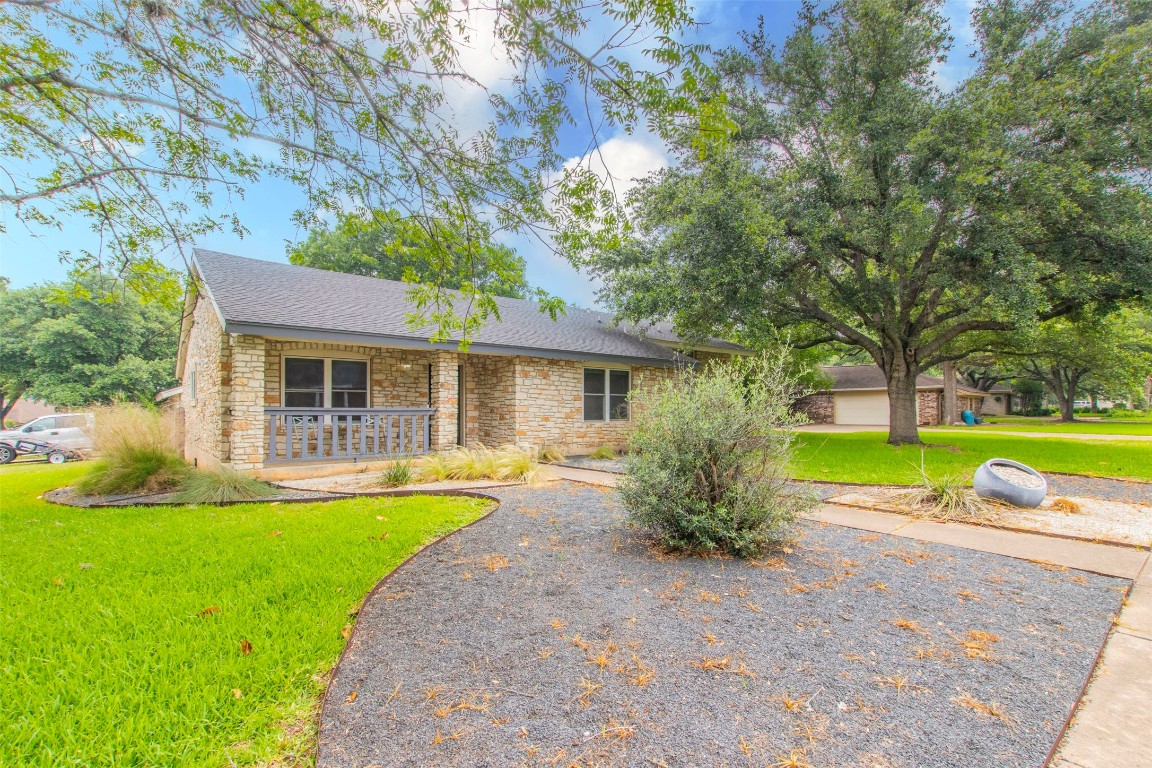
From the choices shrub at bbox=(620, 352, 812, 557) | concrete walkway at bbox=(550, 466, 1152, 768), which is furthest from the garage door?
shrub at bbox=(620, 352, 812, 557)

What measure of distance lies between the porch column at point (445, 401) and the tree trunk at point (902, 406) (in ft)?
38.5

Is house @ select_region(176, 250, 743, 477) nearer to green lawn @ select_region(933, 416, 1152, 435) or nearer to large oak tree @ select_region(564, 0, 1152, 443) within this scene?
large oak tree @ select_region(564, 0, 1152, 443)

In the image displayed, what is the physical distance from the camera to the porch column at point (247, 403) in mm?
8141

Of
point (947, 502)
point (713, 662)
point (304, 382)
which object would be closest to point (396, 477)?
point (304, 382)

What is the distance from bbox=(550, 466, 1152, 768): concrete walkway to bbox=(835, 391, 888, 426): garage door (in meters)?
23.6

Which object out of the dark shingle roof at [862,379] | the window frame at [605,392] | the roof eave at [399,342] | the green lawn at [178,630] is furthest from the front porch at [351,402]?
the dark shingle roof at [862,379]

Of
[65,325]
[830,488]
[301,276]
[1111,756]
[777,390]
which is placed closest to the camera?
[1111,756]

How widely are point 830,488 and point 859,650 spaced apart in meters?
5.44

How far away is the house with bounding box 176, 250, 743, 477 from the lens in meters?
8.52

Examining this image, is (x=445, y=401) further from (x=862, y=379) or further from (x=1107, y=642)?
(x=862, y=379)

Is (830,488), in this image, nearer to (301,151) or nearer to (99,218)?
(301,151)

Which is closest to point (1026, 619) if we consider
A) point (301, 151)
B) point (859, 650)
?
point (859, 650)

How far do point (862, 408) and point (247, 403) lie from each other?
27950 mm

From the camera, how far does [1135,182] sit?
9.86 m
